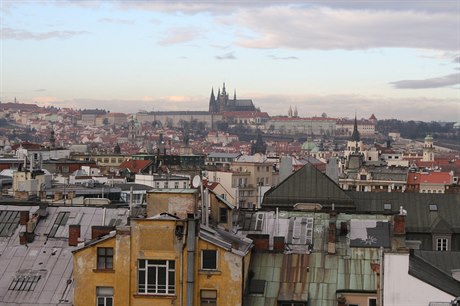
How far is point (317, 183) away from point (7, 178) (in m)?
41.1

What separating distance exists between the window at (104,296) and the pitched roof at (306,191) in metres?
22.8

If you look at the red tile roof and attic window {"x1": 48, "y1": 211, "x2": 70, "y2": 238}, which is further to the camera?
the red tile roof

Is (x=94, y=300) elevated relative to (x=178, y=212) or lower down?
lower down

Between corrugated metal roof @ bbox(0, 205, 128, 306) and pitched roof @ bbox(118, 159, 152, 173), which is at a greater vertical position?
corrugated metal roof @ bbox(0, 205, 128, 306)

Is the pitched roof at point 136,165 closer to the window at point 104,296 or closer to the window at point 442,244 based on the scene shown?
the window at point 442,244

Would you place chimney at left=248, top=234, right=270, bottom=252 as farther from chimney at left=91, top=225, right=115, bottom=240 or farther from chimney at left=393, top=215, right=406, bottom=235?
chimney at left=91, top=225, right=115, bottom=240

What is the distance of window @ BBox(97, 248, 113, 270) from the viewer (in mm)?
25453

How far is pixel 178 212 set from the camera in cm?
2664

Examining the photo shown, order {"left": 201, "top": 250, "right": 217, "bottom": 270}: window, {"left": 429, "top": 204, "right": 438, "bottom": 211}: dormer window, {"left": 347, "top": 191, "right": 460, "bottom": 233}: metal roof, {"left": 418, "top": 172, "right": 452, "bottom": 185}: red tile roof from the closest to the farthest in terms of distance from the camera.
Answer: {"left": 201, "top": 250, "right": 217, "bottom": 270}: window → {"left": 347, "top": 191, "right": 460, "bottom": 233}: metal roof → {"left": 429, "top": 204, "right": 438, "bottom": 211}: dormer window → {"left": 418, "top": 172, "right": 452, "bottom": 185}: red tile roof

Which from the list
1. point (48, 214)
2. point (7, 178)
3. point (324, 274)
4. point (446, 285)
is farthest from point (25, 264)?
point (7, 178)

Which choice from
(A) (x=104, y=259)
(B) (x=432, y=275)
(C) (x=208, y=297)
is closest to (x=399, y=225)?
(B) (x=432, y=275)

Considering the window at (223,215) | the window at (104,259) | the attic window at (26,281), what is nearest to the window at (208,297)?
the window at (104,259)

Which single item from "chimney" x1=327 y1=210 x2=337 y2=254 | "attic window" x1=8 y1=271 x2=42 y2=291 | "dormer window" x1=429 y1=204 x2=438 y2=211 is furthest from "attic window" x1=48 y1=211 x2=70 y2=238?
"dormer window" x1=429 y1=204 x2=438 y2=211

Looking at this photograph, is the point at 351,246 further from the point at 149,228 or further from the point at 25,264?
the point at 25,264
